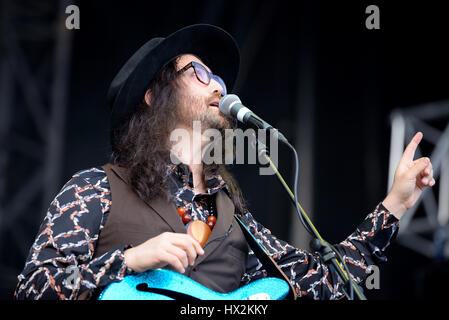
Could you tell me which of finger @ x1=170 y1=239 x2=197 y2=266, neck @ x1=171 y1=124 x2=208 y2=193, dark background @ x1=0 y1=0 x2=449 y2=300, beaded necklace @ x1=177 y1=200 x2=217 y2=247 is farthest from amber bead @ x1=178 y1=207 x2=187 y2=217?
dark background @ x1=0 y1=0 x2=449 y2=300

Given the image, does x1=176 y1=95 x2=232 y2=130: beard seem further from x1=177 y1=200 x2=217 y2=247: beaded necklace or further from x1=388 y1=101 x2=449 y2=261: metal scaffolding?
x1=388 y1=101 x2=449 y2=261: metal scaffolding

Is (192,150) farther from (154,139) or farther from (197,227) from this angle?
(197,227)

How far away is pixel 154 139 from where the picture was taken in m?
2.15

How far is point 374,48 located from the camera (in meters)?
5.11

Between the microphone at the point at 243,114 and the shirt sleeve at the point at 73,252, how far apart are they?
57cm

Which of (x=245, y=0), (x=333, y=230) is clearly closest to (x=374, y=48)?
(x=245, y=0)

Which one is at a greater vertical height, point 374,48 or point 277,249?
point 374,48

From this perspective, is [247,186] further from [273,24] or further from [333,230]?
[273,24]

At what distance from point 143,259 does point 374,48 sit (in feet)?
14.5

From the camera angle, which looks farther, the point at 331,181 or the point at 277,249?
the point at 331,181

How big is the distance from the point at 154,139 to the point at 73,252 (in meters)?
0.72

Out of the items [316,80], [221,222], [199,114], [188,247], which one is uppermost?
[316,80]

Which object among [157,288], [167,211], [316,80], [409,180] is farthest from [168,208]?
[316,80]

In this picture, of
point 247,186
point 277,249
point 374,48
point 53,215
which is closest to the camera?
point 53,215
